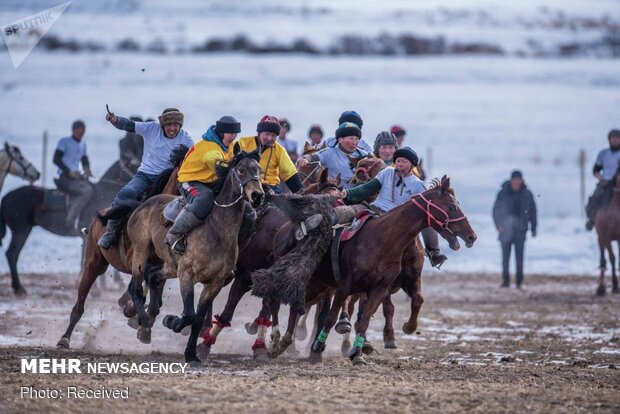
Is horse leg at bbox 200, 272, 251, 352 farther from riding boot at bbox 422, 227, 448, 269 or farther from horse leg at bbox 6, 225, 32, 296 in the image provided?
horse leg at bbox 6, 225, 32, 296

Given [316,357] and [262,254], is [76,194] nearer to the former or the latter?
[262,254]

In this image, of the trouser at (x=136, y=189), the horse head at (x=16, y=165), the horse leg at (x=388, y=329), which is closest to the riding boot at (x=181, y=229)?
the trouser at (x=136, y=189)

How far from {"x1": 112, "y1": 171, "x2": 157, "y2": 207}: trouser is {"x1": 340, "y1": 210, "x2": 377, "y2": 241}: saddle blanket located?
2.62m

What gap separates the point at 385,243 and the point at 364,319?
Result: 2.67 ft

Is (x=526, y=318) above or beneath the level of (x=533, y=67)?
beneath

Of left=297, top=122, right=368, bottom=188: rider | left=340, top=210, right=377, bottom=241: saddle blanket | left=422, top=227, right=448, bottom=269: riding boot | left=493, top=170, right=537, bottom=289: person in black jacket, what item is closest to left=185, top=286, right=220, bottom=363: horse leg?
left=340, top=210, right=377, bottom=241: saddle blanket

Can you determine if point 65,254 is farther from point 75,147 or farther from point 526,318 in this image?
point 526,318

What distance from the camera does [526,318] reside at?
720 inches

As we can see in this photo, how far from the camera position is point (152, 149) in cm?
1401

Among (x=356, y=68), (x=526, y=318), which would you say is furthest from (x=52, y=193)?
(x=356, y=68)

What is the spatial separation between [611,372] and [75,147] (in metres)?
11.5

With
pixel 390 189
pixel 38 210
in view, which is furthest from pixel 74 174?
pixel 390 189

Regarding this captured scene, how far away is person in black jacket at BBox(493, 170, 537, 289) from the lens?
2325 cm

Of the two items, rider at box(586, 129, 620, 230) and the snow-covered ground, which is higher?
the snow-covered ground
